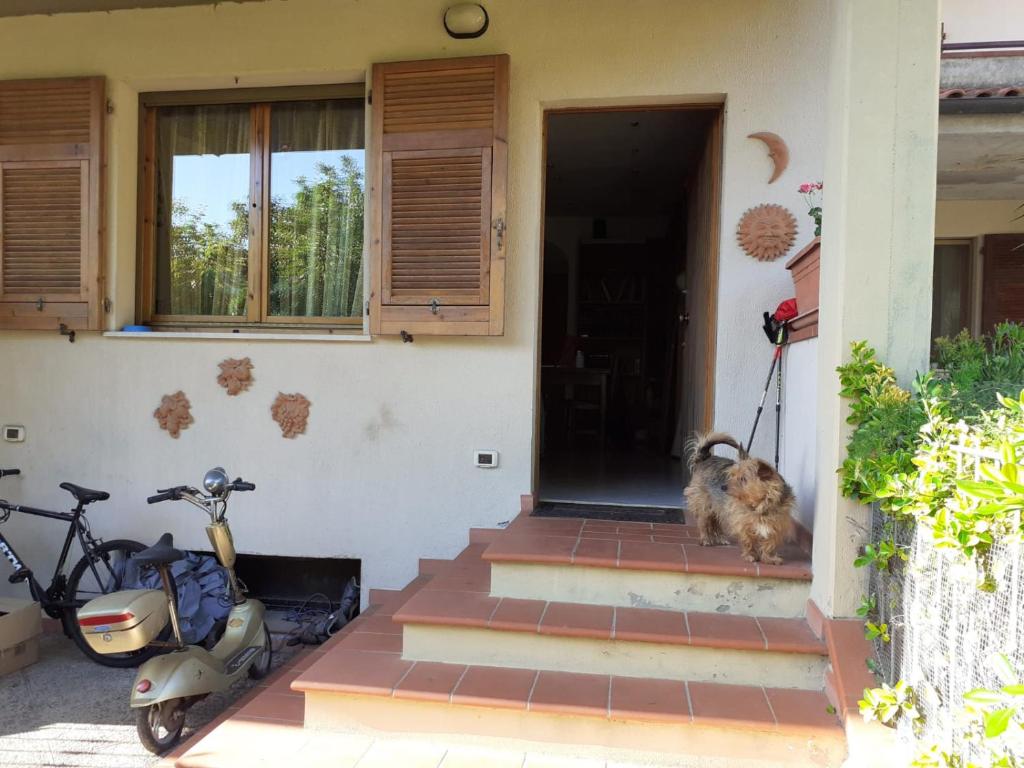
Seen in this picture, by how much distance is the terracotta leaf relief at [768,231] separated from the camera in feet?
11.2

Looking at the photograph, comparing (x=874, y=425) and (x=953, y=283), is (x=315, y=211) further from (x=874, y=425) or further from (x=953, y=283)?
(x=953, y=283)

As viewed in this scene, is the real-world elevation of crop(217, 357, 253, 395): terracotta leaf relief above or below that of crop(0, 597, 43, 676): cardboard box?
above

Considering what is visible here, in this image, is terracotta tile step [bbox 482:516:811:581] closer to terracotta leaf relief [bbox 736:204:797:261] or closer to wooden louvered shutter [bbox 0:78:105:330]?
terracotta leaf relief [bbox 736:204:797:261]

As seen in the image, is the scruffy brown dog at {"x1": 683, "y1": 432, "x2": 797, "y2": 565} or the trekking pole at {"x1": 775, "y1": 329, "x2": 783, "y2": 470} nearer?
the scruffy brown dog at {"x1": 683, "y1": 432, "x2": 797, "y2": 565}

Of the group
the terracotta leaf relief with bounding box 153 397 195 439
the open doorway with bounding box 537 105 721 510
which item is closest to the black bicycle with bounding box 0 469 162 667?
the terracotta leaf relief with bounding box 153 397 195 439

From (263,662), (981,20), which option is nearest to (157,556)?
(263,662)

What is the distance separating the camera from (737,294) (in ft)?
11.5

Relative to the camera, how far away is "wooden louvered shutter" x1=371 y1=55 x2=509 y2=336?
11.6 ft

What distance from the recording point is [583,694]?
2.28 m

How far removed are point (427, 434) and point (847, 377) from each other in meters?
2.25

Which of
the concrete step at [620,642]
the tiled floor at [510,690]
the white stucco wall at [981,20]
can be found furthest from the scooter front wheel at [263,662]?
the white stucco wall at [981,20]

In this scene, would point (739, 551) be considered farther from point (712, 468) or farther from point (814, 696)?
point (814, 696)

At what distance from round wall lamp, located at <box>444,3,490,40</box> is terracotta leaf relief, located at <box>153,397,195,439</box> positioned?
263 centimetres

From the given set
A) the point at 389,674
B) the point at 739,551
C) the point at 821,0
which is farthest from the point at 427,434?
the point at 821,0
